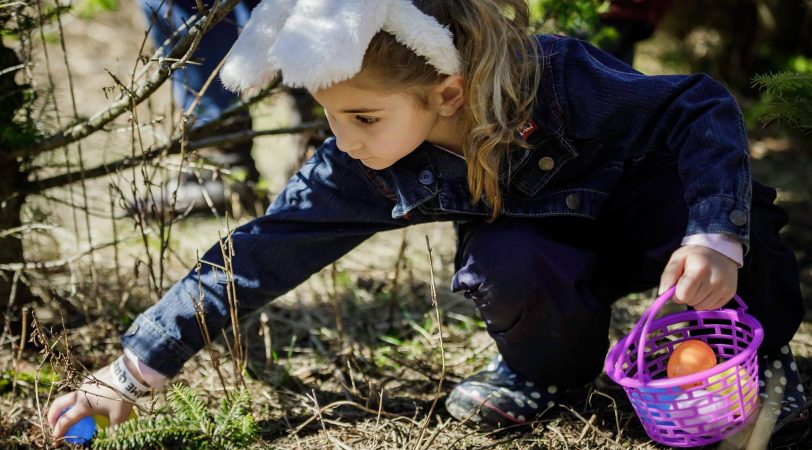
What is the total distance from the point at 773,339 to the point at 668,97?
25.2 inches

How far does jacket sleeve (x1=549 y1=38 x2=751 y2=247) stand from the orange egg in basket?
0.28 m

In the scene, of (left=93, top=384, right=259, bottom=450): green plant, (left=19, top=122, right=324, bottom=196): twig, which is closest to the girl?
(left=93, top=384, right=259, bottom=450): green plant

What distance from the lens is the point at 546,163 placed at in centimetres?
201

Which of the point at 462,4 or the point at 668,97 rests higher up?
the point at 462,4

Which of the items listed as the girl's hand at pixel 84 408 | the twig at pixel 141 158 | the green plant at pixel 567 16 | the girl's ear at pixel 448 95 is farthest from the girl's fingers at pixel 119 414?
the green plant at pixel 567 16

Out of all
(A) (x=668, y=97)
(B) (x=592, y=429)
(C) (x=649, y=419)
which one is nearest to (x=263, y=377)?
(B) (x=592, y=429)

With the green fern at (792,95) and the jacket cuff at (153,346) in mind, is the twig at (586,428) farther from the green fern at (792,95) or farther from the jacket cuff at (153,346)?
the jacket cuff at (153,346)

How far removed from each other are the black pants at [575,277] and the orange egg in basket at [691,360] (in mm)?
212

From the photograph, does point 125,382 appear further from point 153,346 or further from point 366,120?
point 366,120

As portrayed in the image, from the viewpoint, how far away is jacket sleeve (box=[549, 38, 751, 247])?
1716mm

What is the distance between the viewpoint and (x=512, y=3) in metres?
1.89

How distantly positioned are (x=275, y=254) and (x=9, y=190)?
0.87 m

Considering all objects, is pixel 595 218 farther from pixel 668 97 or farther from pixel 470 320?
pixel 470 320

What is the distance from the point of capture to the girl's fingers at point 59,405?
197 centimetres
